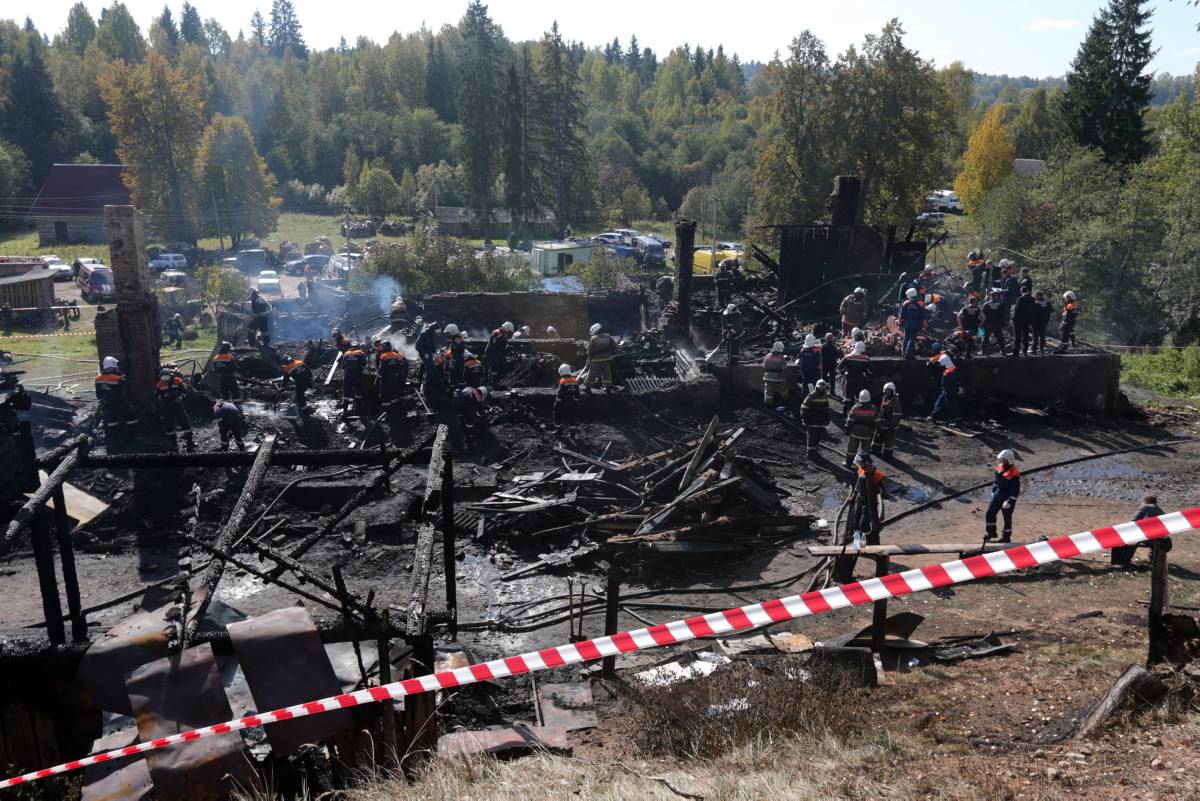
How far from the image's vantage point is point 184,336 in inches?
1187

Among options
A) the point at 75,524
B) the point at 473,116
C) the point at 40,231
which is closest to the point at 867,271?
the point at 75,524

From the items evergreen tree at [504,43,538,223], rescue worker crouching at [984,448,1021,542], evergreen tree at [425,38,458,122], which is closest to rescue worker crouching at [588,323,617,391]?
rescue worker crouching at [984,448,1021,542]

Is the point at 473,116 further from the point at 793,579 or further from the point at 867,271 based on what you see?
the point at 793,579

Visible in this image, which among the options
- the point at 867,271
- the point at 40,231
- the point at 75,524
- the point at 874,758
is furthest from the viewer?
the point at 40,231

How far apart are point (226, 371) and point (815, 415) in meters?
11.6

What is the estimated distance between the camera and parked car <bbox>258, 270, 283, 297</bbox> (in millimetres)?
39056

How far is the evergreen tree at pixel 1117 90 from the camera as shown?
42312 mm

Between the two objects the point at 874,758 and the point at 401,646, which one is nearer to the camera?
the point at 874,758

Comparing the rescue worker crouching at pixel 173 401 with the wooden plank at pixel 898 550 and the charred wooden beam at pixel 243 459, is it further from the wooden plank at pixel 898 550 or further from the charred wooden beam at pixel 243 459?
the wooden plank at pixel 898 550

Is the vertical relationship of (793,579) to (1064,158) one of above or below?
below

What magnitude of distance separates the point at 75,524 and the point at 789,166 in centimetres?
3458

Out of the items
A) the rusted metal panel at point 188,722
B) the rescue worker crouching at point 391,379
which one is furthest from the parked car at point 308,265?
the rusted metal panel at point 188,722

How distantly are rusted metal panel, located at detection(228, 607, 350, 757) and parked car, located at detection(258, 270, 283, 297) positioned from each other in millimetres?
34421

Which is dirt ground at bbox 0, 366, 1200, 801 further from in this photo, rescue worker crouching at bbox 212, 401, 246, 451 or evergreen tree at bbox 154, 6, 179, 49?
evergreen tree at bbox 154, 6, 179, 49
